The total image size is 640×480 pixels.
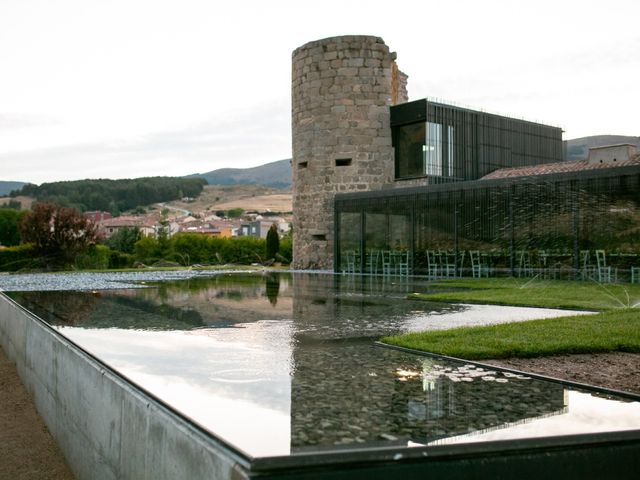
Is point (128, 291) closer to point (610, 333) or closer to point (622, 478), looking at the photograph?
point (610, 333)

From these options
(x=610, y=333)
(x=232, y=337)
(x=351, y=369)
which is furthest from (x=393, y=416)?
(x=610, y=333)

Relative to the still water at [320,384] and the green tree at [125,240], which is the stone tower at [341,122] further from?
the green tree at [125,240]

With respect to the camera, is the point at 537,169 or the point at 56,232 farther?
the point at 537,169

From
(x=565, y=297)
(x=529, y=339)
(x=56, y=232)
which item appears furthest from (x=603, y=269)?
(x=56, y=232)

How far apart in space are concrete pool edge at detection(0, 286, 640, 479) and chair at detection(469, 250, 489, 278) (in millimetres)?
14699

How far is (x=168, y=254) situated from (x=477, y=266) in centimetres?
1748

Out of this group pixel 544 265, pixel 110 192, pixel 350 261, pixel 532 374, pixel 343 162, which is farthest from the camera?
pixel 110 192

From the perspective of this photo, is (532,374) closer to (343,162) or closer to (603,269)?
(603,269)

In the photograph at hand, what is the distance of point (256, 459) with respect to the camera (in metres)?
2.36

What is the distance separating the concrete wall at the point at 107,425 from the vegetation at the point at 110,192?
349 ft

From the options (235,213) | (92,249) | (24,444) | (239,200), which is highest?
(239,200)

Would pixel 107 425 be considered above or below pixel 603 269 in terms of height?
below

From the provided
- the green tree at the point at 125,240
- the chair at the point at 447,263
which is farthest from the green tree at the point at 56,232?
the green tree at the point at 125,240

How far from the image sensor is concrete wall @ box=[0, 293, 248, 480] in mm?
2682
